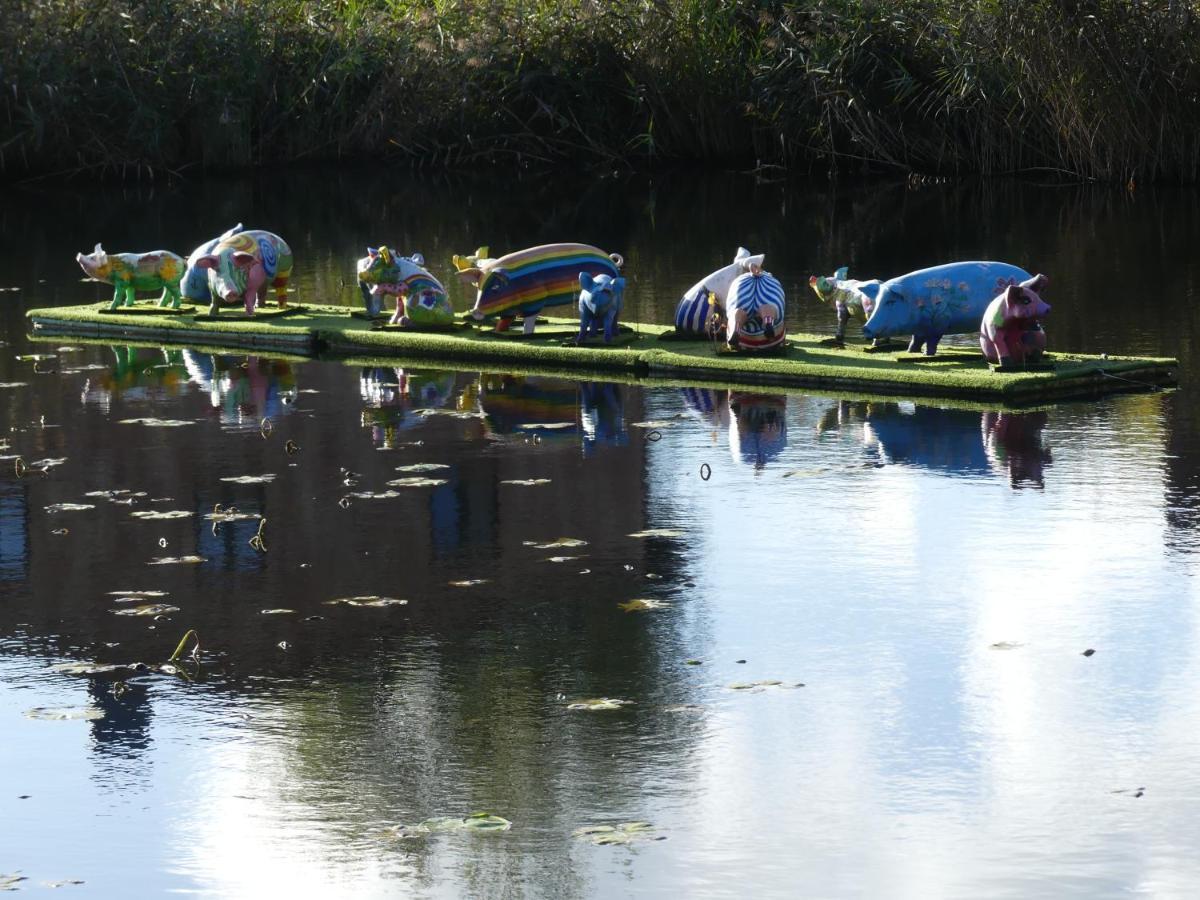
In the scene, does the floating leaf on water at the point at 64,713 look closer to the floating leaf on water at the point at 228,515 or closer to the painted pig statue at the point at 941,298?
the floating leaf on water at the point at 228,515

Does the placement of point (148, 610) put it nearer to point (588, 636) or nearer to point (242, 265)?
point (588, 636)

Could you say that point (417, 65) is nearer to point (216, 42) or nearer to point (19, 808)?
point (216, 42)

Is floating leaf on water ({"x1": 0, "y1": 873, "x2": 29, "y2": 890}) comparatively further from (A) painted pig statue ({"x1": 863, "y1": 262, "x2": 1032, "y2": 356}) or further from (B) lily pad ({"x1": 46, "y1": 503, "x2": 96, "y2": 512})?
(A) painted pig statue ({"x1": 863, "y1": 262, "x2": 1032, "y2": 356})

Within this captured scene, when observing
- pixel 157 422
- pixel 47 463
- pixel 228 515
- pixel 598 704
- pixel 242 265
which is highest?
pixel 242 265

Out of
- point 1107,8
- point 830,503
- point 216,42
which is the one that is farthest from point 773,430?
point 216,42

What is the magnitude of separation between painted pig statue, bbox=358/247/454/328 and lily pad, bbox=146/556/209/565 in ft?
24.3

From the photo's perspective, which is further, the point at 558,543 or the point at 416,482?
the point at 416,482

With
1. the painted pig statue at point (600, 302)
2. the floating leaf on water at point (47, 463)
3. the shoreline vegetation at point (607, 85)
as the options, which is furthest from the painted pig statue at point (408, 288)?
the shoreline vegetation at point (607, 85)

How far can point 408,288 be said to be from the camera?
18.6 meters

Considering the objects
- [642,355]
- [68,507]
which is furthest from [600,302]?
[68,507]

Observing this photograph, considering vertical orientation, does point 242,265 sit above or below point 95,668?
above

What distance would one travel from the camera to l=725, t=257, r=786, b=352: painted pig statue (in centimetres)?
1667

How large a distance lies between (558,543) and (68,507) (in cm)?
291

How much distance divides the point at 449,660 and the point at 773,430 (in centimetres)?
530
